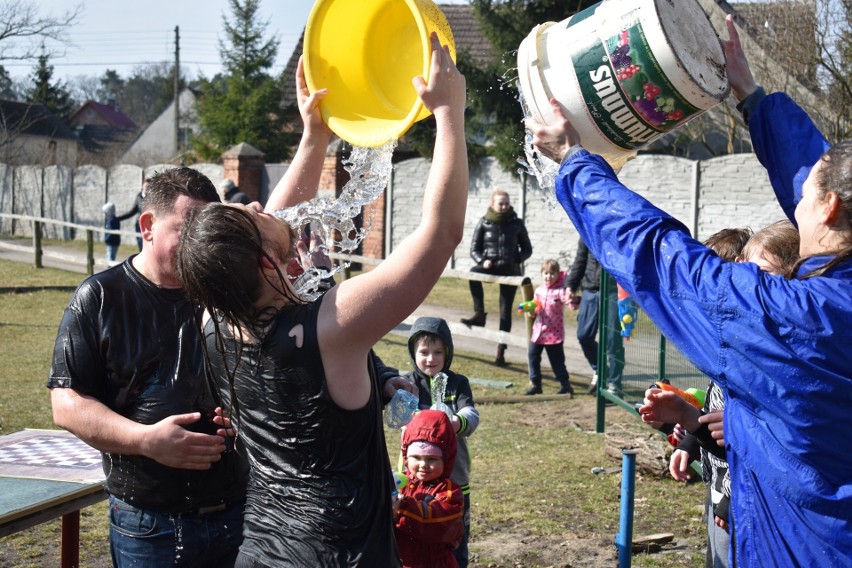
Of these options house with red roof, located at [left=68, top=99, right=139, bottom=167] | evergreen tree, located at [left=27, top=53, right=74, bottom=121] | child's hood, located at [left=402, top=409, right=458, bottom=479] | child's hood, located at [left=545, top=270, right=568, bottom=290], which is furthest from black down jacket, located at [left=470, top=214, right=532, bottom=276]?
evergreen tree, located at [left=27, top=53, right=74, bottom=121]

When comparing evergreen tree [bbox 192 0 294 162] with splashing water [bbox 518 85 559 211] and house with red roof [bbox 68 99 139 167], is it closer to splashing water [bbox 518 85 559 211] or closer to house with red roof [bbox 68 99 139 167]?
house with red roof [bbox 68 99 139 167]

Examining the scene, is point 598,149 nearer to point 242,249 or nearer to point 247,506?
point 242,249

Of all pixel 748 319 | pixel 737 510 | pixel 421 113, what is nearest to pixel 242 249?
pixel 421 113

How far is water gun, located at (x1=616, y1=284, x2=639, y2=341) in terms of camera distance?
297 inches

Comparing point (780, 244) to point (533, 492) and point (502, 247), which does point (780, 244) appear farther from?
point (502, 247)

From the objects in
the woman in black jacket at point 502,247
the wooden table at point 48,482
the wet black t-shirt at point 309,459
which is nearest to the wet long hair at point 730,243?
the wet black t-shirt at point 309,459

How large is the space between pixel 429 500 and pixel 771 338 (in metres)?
1.93

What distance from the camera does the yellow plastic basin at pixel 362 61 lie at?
277 centimetres

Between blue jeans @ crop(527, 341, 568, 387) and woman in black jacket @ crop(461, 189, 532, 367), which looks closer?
blue jeans @ crop(527, 341, 568, 387)

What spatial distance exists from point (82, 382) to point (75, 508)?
924 mm

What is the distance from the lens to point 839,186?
6.44 feet

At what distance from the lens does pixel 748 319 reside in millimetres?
1893

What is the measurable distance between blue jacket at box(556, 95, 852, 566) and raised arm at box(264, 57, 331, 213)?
3.42 ft

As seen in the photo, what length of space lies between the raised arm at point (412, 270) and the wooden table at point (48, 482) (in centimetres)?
170
